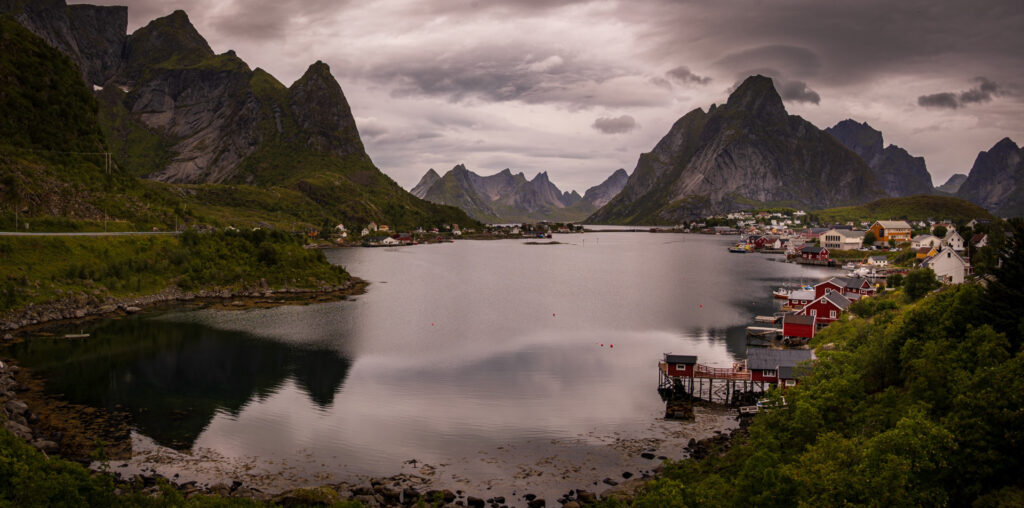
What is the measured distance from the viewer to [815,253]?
14650cm

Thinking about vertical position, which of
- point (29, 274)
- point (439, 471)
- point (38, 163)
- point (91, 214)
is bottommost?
point (439, 471)

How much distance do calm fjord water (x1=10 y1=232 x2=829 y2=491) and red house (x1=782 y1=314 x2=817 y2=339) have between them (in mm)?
4613

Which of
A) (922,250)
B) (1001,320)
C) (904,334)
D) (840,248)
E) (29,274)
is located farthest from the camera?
(840,248)

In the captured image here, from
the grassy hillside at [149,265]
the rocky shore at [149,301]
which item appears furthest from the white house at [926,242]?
the grassy hillside at [149,265]

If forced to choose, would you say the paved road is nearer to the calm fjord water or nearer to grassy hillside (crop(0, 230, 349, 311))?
A: grassy hillside (crop(0, 230, 349, 311))

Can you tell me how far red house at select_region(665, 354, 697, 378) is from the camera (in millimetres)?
44438

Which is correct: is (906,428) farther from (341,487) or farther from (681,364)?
(681,364)

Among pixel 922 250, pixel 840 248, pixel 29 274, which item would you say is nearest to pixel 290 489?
pixel 29 274

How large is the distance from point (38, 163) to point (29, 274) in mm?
26639

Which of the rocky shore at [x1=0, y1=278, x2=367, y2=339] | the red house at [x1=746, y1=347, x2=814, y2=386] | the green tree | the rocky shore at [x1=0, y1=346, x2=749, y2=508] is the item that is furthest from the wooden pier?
the rocky shore at [x1=0, y1=278, x2=367, y2=339]

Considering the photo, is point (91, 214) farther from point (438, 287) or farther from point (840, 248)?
point (840, 248)

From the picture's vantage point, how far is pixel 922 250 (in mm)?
110062

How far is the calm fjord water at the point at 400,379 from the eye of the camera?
3356 cm

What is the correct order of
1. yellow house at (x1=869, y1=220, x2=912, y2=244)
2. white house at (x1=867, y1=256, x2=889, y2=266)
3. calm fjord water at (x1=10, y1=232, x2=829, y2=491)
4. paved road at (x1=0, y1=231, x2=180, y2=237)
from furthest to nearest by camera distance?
yellow house at (x1=869, y1=220, x2=912, y2=244), white house at (x1=867, y1=256, x2=889, y2=266), paved road at (x1=0, y1=231, x2=180, y2=237), calm fjord water at (x1=10, y1=232, x2=829, y2=491)
